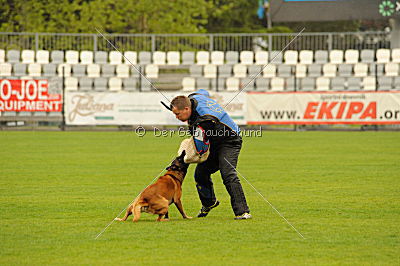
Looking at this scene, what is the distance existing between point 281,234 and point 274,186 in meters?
4.75

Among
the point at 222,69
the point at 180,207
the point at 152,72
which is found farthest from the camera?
the point at 222,69

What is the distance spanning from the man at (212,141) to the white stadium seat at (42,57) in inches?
1044

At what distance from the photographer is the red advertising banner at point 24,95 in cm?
3112

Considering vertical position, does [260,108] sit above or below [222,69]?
below

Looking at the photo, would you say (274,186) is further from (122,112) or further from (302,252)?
(122,112)

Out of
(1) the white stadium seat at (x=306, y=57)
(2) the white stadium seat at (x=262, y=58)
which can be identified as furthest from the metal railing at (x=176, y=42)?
(1) the white stadium seat at (x=306, y=57)

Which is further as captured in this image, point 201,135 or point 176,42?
point 176,42

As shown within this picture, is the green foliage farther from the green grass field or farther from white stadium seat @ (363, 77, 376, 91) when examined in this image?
the green grass field

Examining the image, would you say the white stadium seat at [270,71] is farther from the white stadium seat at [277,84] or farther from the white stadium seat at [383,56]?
the white stadium seat at [383,56]

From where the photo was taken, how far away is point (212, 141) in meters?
9.38

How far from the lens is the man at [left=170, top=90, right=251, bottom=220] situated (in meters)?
8.90

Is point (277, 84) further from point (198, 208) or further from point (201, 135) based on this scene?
point (201, 135)

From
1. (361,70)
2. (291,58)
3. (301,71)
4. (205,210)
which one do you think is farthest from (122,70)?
(205,210)

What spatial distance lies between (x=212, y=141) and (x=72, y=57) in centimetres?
2653
